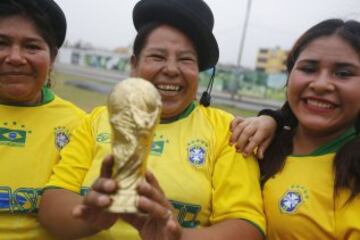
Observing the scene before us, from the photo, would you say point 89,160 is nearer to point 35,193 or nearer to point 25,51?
point 35,193

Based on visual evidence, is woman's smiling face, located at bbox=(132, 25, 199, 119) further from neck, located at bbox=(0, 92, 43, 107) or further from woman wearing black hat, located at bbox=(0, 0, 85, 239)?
neck, located at bbox=(0, 92, 43, 107)

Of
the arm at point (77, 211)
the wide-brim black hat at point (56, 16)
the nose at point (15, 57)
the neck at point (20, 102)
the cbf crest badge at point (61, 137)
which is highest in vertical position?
the wide-brim black hat at point (56, 16)

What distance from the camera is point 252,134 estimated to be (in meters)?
2.56

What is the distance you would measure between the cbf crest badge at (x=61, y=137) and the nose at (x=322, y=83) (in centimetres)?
151

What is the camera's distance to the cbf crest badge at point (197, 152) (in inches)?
96.8

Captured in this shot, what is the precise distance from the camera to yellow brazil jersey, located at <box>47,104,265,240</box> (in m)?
2.34

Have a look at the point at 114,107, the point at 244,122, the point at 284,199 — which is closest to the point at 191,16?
the point at 244,122

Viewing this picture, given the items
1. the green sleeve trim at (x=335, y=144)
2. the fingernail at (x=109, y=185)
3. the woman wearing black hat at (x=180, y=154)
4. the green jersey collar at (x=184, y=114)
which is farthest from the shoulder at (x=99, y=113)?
the green sleeve trim at (x=335, y=144)

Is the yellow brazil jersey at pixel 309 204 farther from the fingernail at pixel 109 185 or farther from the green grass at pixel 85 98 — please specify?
the green grass at pixel 85 98

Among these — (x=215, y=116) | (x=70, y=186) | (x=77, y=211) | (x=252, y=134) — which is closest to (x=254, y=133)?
(x=252, y=134)

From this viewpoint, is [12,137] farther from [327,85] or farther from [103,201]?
[327,85]

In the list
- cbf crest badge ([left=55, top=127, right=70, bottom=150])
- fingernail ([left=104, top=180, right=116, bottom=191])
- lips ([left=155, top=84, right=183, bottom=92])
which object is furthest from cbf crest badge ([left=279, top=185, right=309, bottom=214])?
cbf crest badge ([left=55, top=127, right=70, bottom=150])

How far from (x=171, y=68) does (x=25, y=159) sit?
1.04 meters

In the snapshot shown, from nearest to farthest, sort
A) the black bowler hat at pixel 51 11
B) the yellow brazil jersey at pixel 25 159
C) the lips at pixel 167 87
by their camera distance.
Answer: the lips at pixel 167 87
the yellow brazil jersey at pixel 25 159
the black bowler hat at pixel 51 11
